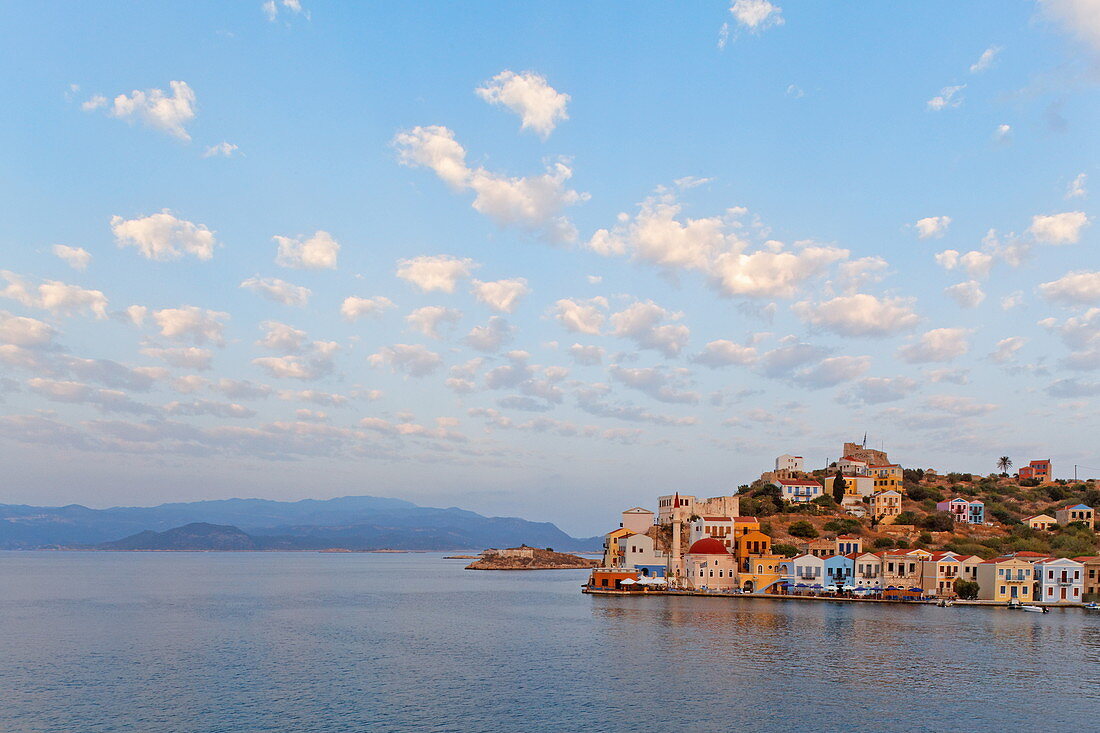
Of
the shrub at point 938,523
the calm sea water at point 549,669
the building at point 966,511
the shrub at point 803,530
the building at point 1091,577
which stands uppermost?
the building at point 966,511

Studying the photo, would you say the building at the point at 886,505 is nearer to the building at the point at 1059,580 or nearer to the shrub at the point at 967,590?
the shrub at the point at 967,590

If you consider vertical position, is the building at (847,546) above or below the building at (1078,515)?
below

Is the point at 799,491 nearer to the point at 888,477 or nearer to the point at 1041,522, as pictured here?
the point at 888,477

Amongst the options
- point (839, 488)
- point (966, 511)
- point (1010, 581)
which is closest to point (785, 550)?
point (1010, 581)

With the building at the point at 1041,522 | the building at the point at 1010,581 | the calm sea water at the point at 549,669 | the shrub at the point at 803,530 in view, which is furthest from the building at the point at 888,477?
the calm sea water at the point at 549,669

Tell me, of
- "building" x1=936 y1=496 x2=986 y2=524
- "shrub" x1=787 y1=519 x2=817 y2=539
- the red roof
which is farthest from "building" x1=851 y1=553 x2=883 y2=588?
"building" x1=936 y1=496 x2=986 y2=524

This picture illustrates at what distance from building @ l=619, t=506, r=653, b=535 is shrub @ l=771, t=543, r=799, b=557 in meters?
24.2

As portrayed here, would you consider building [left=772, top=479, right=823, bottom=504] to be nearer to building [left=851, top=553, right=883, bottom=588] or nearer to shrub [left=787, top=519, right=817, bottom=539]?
shrub [left=787, top=519, right=817, bottom=539]

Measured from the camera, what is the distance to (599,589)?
126 m

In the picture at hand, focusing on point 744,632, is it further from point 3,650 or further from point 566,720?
point 3,650

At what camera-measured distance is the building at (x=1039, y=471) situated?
19250 centimetres

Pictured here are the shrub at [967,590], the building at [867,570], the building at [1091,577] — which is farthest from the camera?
the building at [867,570]

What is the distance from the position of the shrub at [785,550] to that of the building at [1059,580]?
31.9m

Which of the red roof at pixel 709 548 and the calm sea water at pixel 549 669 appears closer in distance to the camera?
the calm sea water at pixel 549 669
